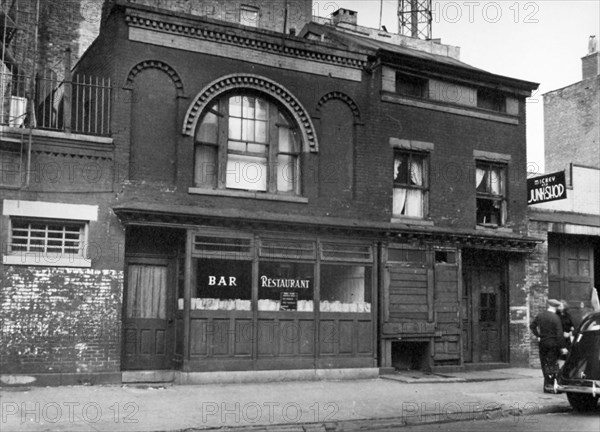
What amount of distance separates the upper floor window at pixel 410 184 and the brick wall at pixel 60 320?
7409 mm

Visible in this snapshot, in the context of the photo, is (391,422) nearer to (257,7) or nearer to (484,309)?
(484,309)

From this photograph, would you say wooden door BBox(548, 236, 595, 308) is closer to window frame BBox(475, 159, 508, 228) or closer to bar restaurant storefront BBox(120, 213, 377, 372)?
window frame BBox(475, 159, 508, 228)

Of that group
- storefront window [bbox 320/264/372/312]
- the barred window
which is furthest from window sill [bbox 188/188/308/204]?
the barred window

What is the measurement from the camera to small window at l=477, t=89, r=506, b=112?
66.3ft

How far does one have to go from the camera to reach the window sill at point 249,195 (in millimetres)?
16000

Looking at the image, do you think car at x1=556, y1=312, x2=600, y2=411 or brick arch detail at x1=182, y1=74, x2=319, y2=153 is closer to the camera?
car at x1=556, y1=312, x2=600, y2=411

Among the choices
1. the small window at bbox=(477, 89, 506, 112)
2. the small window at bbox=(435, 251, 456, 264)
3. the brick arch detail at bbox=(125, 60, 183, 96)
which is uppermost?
the small window at bbox=(477, 89, 506, 112)

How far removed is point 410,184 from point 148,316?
740 cm

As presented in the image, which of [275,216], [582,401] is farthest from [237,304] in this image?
[582,401]

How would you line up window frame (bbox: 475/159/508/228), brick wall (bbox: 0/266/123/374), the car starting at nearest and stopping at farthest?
1. the car
2. brick wall (bbox: 0/266/123/374)
3. window frame (bbox: 475/159/508/228)

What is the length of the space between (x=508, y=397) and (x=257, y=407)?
5133 mm

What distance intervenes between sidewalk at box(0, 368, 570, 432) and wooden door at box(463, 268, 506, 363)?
338 centimetres

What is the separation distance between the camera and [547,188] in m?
20.3

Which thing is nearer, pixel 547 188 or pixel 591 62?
pixel 547 188
